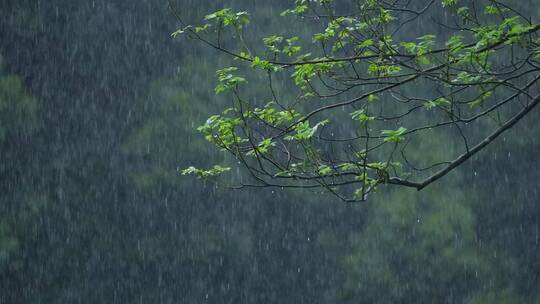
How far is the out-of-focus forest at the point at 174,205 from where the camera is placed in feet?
33.3

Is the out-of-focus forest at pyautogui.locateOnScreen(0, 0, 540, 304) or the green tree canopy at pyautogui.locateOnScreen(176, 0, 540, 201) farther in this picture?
the out-of-focus forest at pyautogui.locateOnScreen(0, 0, 540, 304)

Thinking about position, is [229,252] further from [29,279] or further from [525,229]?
[525,229]

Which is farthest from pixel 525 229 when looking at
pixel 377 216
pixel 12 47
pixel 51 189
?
pixel 12 47

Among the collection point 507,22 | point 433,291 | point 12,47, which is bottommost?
point 433,291

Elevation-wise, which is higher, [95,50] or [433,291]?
[95,50]

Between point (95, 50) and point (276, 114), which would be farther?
point (95, 50)

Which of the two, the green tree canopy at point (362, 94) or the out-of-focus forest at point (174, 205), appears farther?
the out-of-focus forest at point (174, 205)

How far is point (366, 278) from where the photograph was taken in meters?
10.7

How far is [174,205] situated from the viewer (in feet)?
35.1

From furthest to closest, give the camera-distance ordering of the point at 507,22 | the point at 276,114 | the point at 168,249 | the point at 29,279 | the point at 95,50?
1. the point at 95,50
2. the point at 168,249
3. the point at 29,279
4. the point at 276,114
5. the point at 507,22

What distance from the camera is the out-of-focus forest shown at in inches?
400

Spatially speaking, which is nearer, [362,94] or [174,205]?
[362,94]

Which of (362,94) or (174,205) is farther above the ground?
(362,94)

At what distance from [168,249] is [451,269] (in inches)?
147
